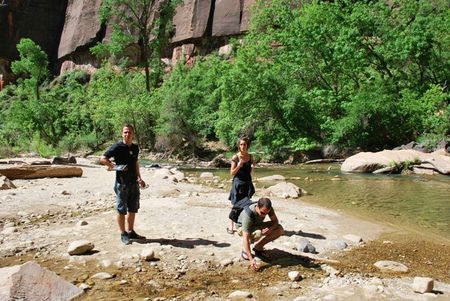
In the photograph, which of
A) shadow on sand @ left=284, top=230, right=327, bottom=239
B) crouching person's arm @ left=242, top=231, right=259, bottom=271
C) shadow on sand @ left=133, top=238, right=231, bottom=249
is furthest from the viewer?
shadow on sand @ left=284, top=230, right=327, bottom=239

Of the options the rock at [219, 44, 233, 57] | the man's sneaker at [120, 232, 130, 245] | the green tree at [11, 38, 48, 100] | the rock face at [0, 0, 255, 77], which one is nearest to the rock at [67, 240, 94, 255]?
the man's sneaker at [120, 232, 130, 245]

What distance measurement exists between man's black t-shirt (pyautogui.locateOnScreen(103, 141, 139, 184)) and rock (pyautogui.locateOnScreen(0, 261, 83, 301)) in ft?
7.28

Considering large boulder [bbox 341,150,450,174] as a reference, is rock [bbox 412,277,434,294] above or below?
below

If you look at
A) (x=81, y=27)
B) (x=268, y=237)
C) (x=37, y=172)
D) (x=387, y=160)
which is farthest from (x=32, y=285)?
(x=81, y=27)

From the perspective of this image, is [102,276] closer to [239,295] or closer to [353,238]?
[239,295]

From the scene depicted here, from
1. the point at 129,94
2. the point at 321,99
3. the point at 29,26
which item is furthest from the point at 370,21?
the point at 29,26

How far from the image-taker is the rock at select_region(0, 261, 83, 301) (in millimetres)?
3918

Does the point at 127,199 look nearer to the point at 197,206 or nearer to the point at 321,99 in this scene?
the point at 197,206

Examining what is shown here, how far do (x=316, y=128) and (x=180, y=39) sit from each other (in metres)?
29.6

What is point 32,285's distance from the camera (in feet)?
13.3

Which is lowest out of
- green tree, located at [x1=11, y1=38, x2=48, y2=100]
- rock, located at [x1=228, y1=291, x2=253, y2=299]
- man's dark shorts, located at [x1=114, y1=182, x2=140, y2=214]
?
rock, located at [x1=228, y1=291, x2=253, y2=299]

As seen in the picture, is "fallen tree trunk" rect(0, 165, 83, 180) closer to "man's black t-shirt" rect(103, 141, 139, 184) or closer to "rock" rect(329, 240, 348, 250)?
"man's black t-shirt" rect(103, 141, 139, 184)

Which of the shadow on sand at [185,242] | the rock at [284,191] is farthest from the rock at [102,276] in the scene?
the rock at [284,191]

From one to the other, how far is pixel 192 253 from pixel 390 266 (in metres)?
2.70
